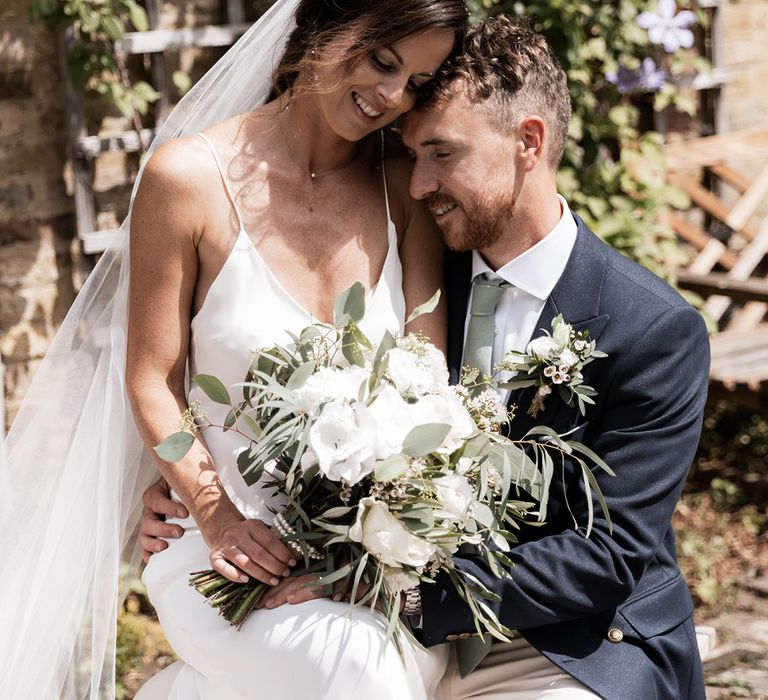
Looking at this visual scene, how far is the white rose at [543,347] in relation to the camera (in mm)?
2463

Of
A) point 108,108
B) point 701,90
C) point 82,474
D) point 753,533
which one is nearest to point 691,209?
point 701,90

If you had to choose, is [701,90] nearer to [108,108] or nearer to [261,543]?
[108,108]

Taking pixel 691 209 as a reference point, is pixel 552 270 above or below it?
above

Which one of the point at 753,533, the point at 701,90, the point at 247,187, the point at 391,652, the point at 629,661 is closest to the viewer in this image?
the point at 391,652

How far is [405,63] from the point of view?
2490mm

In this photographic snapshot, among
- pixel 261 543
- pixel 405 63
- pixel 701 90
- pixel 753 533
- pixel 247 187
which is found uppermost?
pixel 405 63

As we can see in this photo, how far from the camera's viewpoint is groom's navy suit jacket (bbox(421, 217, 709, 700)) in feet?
7.98

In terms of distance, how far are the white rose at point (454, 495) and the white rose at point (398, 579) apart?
6.0 inches

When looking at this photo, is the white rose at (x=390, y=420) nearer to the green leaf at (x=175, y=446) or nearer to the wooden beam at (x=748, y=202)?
the green leaf at (x=175, y=446)

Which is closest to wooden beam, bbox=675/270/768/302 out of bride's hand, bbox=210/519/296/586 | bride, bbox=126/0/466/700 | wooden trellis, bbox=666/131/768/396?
wooden trellis, bbox=666/131/768/396

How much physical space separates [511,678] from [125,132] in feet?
8.97

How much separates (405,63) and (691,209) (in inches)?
162

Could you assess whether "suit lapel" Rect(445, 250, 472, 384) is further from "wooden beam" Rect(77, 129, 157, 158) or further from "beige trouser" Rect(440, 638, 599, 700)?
"wooden beam" Rect(77, 129, 157, 158)

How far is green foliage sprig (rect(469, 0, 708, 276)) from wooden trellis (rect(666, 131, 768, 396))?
0.83ft
